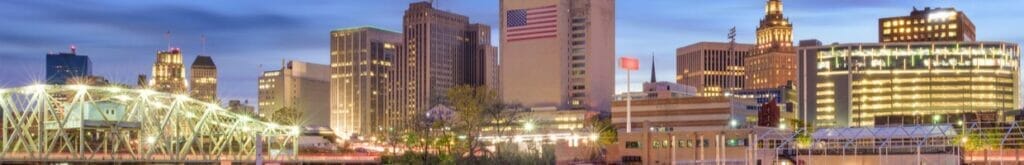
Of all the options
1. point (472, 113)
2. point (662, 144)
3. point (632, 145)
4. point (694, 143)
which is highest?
point (472, 113)

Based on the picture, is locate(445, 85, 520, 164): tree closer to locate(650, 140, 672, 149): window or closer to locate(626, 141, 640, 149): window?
locate(626, 141, 640, 149): window

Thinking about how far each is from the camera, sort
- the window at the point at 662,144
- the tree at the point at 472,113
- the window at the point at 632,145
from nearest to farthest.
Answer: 1. the window at the point at 662,144
2. the window at the point at 632,145
3. the tree at the point at 472,113

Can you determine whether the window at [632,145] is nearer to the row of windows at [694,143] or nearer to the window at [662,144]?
the row of windows at [694,143]

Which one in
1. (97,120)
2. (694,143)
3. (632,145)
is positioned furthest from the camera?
(632,145)

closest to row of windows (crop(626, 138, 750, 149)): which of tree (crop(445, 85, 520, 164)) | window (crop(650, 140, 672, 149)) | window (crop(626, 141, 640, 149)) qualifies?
window (crop(650, 140, 672, 149))

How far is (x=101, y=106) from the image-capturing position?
122062mm

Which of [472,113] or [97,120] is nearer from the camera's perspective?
[97,120]

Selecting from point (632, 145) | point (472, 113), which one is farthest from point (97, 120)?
point (632, 145)

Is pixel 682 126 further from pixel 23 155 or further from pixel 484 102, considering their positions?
pixel 23 155

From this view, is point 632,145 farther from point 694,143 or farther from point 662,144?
point 694,143

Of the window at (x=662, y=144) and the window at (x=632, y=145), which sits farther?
the window at (x=632, y=145)

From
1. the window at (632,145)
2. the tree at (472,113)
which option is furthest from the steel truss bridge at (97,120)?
the window at (632,145)

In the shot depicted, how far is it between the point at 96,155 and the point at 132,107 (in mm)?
5284

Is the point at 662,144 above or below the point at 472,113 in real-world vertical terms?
below
